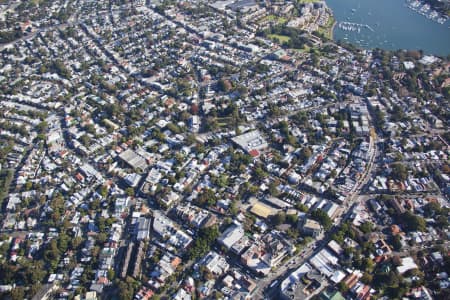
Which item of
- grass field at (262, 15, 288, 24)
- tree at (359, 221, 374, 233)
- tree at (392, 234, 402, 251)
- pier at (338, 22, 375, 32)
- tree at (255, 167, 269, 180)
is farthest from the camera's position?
grass field at (262, 15, 288, 24)

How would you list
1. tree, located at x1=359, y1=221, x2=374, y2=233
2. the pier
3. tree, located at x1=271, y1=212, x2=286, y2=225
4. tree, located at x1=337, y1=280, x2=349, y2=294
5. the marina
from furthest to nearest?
the marina, the pier, tree, located at x1=271, y1=212, x2=286, y2=225, tree, located at x1=359, y1=221, x2=374, y2=233, tree, located at x1=337, y1=280, x2=349, y2=294

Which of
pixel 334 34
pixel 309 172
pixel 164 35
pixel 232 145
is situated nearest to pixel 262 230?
pixel 309 172

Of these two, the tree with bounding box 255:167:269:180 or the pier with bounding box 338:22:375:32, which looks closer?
the tree with bounding box 255:167:269:180

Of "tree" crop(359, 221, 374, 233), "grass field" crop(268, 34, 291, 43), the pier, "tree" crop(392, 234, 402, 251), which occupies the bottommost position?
"grass field" crop(268, 34, 291, 43)

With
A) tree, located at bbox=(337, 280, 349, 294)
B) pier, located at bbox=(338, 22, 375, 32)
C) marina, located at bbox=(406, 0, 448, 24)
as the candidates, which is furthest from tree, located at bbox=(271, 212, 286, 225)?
marina, located at bbox=(406, 0, 448, 24)

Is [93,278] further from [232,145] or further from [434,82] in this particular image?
[434,82]

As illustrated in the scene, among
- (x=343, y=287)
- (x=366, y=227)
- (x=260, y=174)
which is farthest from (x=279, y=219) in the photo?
(x=343, y=287)

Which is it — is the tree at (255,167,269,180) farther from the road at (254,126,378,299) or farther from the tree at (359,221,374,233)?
the tree at (359,221,374,233)

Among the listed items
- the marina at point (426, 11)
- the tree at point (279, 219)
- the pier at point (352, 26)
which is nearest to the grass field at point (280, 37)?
the pier at point (352, 26)

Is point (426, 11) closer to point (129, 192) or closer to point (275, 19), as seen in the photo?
point (275, 19)

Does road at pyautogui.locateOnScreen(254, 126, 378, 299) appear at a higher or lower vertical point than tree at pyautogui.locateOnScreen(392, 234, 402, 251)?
lower
